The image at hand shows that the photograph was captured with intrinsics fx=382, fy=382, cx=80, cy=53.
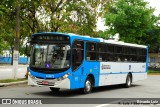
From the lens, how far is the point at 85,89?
1809 centimetres

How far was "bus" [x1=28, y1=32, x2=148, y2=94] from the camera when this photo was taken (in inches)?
647

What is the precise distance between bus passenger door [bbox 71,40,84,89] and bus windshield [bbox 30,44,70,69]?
1.30ft

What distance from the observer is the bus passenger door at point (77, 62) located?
16.8 metres

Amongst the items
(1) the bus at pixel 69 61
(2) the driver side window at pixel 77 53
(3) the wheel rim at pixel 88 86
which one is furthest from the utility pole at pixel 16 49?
(2) the driver side window at pixel 77 53

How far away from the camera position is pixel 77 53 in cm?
1714

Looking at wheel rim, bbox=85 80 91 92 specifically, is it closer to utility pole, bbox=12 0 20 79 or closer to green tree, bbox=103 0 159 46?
utility pole, bbox=12 0 20 79

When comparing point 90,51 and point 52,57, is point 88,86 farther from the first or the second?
point 52,57

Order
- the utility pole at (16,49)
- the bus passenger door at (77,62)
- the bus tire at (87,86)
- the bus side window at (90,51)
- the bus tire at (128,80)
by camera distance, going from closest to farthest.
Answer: the bus passenger door at (77,62), the bus tire at (87,86), the bus side window at (90,51), the bus tire at (128,80), the utility pole at (16,49)

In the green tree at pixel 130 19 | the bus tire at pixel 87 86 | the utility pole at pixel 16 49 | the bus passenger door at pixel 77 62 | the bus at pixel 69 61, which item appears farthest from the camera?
the green tree at pixel 130 19

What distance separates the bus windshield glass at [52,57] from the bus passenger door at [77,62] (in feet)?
1.29

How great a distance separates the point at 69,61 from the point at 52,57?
0.76m

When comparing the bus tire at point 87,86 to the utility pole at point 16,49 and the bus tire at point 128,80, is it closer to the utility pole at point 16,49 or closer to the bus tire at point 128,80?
the bus tire at point 128,80

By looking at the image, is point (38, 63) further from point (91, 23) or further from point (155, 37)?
point (155, 37)

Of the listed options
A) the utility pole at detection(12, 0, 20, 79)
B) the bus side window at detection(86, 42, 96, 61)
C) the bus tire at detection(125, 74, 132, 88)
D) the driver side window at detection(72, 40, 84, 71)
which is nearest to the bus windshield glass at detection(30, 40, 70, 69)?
the driver side window at detection(72, 40, 84, 71)
